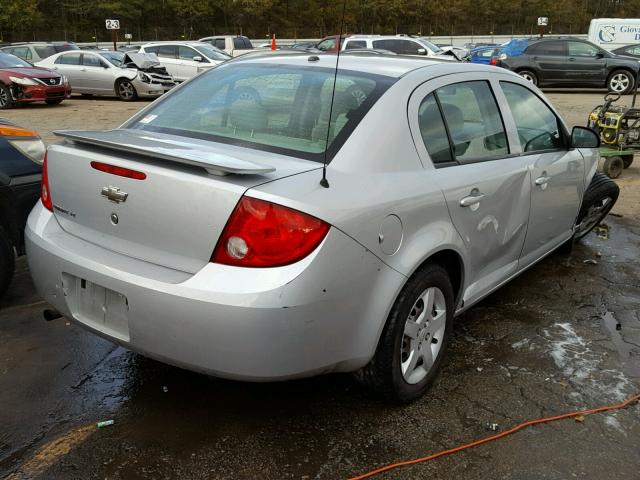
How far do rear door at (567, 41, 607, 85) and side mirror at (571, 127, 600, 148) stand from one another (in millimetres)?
16035

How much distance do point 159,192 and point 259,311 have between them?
622 millimetres

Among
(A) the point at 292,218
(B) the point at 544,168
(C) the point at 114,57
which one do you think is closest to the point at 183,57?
(C) the point at 114,57

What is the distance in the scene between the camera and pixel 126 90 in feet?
56.7

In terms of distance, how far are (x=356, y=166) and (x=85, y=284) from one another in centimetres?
123

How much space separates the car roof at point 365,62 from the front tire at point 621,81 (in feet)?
56.8

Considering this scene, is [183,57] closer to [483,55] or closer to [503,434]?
[483,55]

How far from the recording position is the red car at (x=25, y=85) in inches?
586

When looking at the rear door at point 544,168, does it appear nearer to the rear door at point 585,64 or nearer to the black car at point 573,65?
the black car at point 573,65

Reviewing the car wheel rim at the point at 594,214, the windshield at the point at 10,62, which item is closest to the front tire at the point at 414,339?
the car wheel rim at the point at 594,214

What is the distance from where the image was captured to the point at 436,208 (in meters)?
2.73

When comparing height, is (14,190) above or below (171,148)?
below

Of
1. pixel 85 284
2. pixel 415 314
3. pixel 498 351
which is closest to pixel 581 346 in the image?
pixel 498 351

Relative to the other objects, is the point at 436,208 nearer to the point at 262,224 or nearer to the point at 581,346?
the point at 262,224

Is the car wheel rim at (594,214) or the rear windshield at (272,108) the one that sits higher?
the rear windshield at (272,108)
